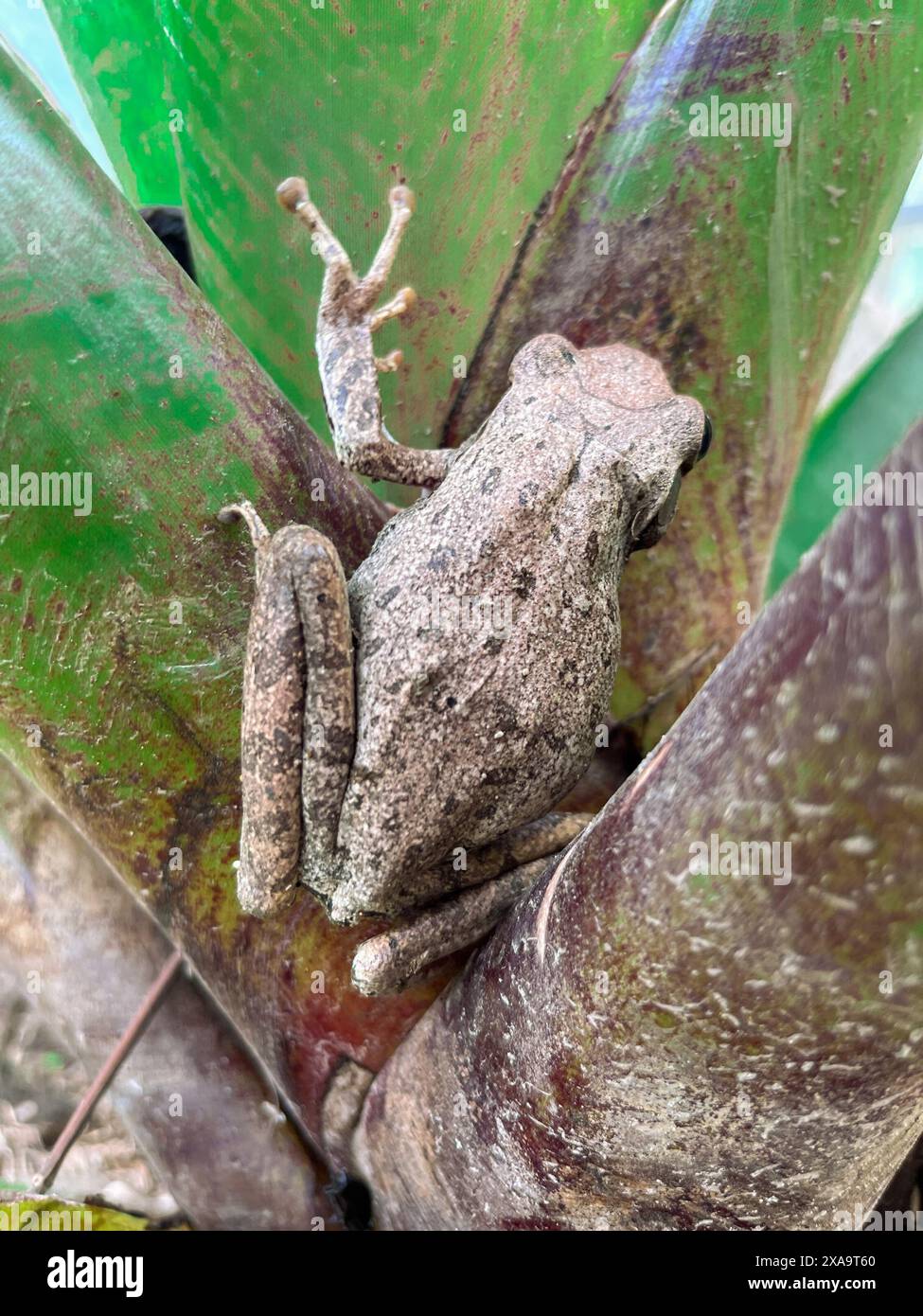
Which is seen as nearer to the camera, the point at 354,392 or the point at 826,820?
the point at 826,820

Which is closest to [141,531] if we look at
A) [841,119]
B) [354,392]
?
[354,392]

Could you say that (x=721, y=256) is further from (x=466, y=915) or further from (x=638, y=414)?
(x=466, y=915)

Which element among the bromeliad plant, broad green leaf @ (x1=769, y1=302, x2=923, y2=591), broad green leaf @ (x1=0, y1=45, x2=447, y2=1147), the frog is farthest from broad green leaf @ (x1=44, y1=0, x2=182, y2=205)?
broad green leaf @ (x1=769, y1=302, x2=923, y2=591)

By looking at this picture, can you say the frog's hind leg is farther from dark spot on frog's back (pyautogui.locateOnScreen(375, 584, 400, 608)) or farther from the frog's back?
dark spot on frog's back (pyautogui.locateOnScreen(375, 584, 400, 608))

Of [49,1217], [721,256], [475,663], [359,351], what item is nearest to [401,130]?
[359,351]

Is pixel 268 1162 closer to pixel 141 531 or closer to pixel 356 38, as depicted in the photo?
pixel 141 531

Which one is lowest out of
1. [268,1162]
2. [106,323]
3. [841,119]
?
[268,1162]

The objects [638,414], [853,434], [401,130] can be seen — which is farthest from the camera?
[853,434]
